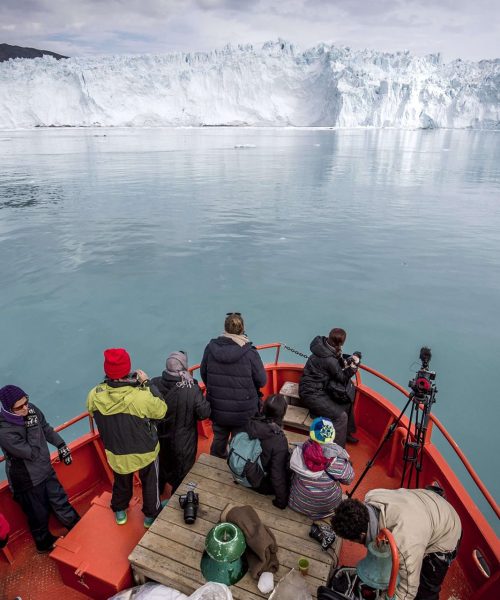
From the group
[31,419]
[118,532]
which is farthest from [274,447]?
[31,419]

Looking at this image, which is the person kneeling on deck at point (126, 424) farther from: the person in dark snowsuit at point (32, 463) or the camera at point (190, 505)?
the person in dark snowsuit at point (32, 463)

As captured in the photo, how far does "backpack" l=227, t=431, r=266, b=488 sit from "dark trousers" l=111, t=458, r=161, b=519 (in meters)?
0.80

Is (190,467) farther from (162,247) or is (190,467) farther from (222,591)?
(162,247)

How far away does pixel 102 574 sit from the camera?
119 inches

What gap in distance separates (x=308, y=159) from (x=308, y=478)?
48.5 metres

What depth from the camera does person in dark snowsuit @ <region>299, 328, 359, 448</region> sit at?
15.1 ft

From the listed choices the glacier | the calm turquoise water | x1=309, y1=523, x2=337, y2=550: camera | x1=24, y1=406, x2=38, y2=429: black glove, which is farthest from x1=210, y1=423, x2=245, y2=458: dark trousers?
the glacier

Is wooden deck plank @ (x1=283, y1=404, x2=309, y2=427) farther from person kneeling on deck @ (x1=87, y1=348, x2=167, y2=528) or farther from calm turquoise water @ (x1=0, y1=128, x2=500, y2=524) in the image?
calm turquoise water @ (x1=0, y1=128, x2=500, y2=524)

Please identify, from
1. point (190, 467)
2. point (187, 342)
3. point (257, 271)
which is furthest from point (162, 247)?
point (190, 467)

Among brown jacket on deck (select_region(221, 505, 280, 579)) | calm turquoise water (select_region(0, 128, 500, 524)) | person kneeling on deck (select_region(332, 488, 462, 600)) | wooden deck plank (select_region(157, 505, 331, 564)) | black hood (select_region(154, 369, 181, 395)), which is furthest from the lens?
calm turquoise water (select_region(0, 128, 500, 524))

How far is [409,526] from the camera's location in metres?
2.64

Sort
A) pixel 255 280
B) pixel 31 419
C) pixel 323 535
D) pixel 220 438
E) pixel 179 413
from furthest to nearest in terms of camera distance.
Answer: pixel 255 280 < pixel 220 438 < pixel 179 413 < pixel 31 419 < pixel 323 535

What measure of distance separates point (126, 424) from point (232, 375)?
3.70 ft

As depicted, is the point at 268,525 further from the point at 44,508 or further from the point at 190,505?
the point at 44,508
